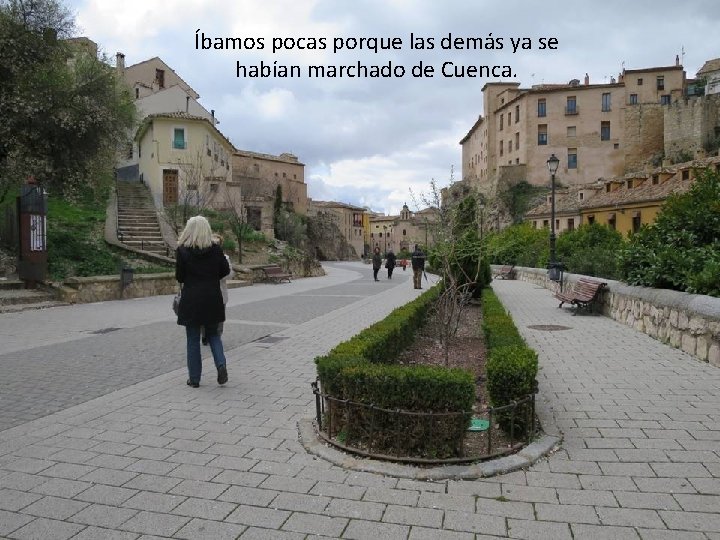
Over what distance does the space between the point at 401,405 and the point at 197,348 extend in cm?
293

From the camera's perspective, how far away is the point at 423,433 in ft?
12.2

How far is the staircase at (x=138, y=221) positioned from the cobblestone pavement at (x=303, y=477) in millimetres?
17834

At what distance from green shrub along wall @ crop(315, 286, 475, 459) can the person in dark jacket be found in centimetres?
206

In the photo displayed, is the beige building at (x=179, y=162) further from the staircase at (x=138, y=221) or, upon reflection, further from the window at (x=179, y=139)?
the staircase at (x=138, y=221)

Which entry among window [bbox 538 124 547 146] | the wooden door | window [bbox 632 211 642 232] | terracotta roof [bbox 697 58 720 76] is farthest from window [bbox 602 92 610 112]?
the wooden door

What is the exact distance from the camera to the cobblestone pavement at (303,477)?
2906 mm

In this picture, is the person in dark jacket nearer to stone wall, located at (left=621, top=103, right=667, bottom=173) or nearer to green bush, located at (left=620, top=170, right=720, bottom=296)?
green bush, located at (left=620, top=170, right=720, bottom=296)

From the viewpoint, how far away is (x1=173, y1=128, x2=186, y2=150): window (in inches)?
1389

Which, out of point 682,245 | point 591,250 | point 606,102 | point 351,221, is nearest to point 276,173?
point 351,221

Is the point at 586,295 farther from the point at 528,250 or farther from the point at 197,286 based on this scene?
the point at 528,250

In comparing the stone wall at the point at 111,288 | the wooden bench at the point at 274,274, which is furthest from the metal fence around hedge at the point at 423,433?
the wooden bench at the point at 274,274

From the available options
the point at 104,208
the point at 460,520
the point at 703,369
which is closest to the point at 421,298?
the point at 703,369

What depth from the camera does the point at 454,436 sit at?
12.3ft

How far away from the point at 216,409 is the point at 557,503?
3155mm
